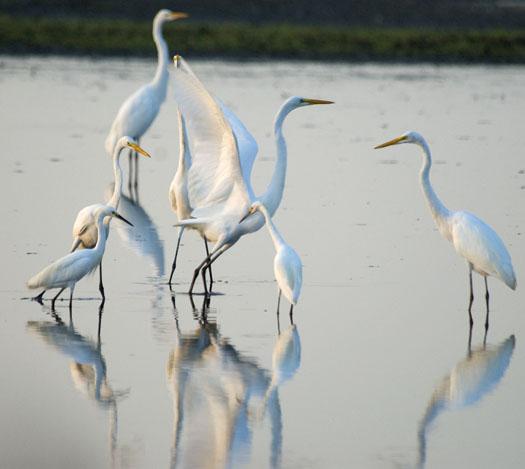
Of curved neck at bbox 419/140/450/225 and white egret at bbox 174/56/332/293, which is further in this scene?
curved neck at bbox 419/140/450/225

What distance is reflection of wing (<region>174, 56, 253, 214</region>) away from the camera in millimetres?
9859

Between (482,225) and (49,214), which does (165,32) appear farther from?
(482,225)

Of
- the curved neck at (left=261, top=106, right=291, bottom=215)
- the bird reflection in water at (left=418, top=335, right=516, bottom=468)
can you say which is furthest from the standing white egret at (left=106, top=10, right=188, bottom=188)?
the bird reflection in water at (left=418, top=335, right=516, bottom=468)

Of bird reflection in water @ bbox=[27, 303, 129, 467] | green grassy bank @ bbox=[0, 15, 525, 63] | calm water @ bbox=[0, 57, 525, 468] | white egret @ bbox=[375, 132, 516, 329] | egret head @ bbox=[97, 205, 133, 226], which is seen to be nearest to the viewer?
calm water @ bbox=[0, 57, 525, 468]

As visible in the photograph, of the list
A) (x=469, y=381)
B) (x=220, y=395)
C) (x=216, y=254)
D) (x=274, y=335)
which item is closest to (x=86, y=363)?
(x=220, y=395)

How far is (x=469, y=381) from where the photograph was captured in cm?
766

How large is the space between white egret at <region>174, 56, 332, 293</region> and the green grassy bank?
2186 cm

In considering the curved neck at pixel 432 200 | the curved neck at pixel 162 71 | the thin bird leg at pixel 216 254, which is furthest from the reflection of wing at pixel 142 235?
the curved neck at pixel 162 71

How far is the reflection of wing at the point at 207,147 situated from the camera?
9.86 metres

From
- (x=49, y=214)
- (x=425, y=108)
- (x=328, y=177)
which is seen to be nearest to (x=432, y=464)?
(x=49, y=214)

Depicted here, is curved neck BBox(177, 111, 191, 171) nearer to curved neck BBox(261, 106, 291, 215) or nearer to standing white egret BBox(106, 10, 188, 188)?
curved neck BBox(261, 106, 291, 215)

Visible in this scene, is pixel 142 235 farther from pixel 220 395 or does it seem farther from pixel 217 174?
pixel 220 395

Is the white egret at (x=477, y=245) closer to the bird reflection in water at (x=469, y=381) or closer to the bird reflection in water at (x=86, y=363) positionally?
the bird reflection in water at (x=469, y=381)

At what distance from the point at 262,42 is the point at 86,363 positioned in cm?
2697
